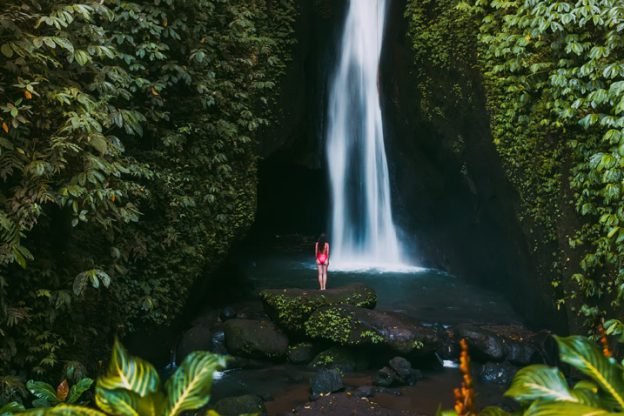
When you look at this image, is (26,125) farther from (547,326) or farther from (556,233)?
(547,326)

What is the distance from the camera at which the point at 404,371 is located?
7.82 m

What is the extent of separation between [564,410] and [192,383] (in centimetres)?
119

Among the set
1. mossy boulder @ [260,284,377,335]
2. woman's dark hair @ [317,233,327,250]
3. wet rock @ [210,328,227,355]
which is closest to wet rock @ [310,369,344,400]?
mossy boulder @ [260,284,377,335]

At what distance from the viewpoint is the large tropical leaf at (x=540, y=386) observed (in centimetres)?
179

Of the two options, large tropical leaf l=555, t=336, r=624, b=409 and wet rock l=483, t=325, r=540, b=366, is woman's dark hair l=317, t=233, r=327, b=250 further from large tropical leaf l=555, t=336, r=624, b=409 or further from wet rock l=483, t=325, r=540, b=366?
large tropical leaf l=555, t=336, r=624, b=409

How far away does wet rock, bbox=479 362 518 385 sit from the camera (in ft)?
26.1

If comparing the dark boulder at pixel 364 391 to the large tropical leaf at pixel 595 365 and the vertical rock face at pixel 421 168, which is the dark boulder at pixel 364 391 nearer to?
the vertical rock face at pixel 421 168

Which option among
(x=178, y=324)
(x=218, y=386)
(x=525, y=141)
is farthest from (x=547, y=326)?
(x=178, y=324)

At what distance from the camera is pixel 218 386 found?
7758 mm

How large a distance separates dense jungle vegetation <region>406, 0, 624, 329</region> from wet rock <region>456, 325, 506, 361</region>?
115 cm

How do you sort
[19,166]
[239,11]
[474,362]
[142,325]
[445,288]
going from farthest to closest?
1. [445,288]
2. [239,11]
3. [474,362]
4. [142,325]
5. [19,166]

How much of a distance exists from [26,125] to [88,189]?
758 mm

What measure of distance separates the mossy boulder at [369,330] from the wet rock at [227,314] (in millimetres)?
1944

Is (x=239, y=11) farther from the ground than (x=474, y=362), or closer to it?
farther from the ground
